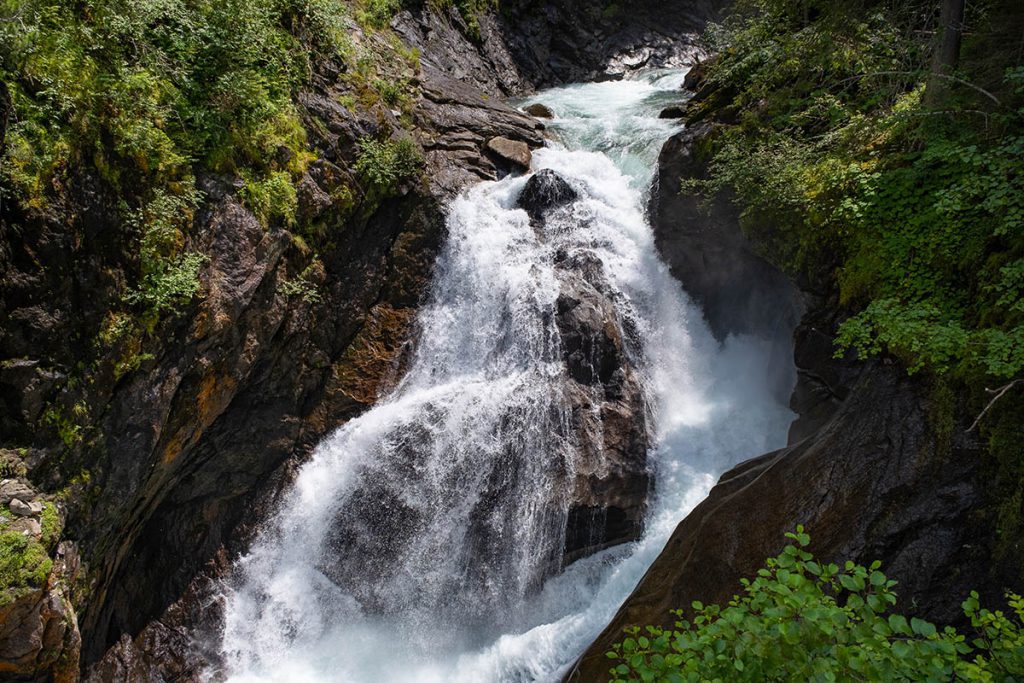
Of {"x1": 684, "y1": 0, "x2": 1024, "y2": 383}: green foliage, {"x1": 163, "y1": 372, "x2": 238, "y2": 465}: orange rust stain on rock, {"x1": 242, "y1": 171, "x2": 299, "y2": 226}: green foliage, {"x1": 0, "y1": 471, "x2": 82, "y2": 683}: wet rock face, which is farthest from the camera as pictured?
{"x1": 242, "y1": 171, "x2": 299, "y2": 226}: green foliage

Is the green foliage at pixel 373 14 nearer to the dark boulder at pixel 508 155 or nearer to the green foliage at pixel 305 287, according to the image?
the dark boulder at pixel 508 155

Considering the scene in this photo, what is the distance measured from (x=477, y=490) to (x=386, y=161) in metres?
5.50

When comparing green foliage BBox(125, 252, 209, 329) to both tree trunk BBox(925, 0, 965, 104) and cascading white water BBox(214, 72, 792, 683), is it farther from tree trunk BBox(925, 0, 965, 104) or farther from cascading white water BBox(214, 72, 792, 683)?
tree trunk BBox(925, 0, 965, 104)

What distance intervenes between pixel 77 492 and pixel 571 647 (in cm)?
Result: 583

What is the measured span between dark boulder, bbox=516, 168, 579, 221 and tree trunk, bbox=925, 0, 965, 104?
606cm

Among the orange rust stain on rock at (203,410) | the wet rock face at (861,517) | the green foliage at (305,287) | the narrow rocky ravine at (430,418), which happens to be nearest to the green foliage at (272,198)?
the narrow rocky ravine at (430,418)

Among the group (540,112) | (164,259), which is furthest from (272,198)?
(540,112)

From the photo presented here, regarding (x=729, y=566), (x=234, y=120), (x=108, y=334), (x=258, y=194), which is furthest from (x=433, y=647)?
(x=234, y=120)

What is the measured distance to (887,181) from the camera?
6.99 metres

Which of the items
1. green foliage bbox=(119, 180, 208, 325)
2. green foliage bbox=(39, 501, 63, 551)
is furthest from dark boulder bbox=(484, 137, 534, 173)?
green foliage bbox=(39, 501, 63, 551)

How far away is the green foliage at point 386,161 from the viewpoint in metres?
9.79

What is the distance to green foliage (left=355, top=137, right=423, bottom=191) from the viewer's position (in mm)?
9789

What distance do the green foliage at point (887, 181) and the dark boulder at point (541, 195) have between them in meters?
2.45

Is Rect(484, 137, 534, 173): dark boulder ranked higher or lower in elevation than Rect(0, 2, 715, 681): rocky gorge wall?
higher
